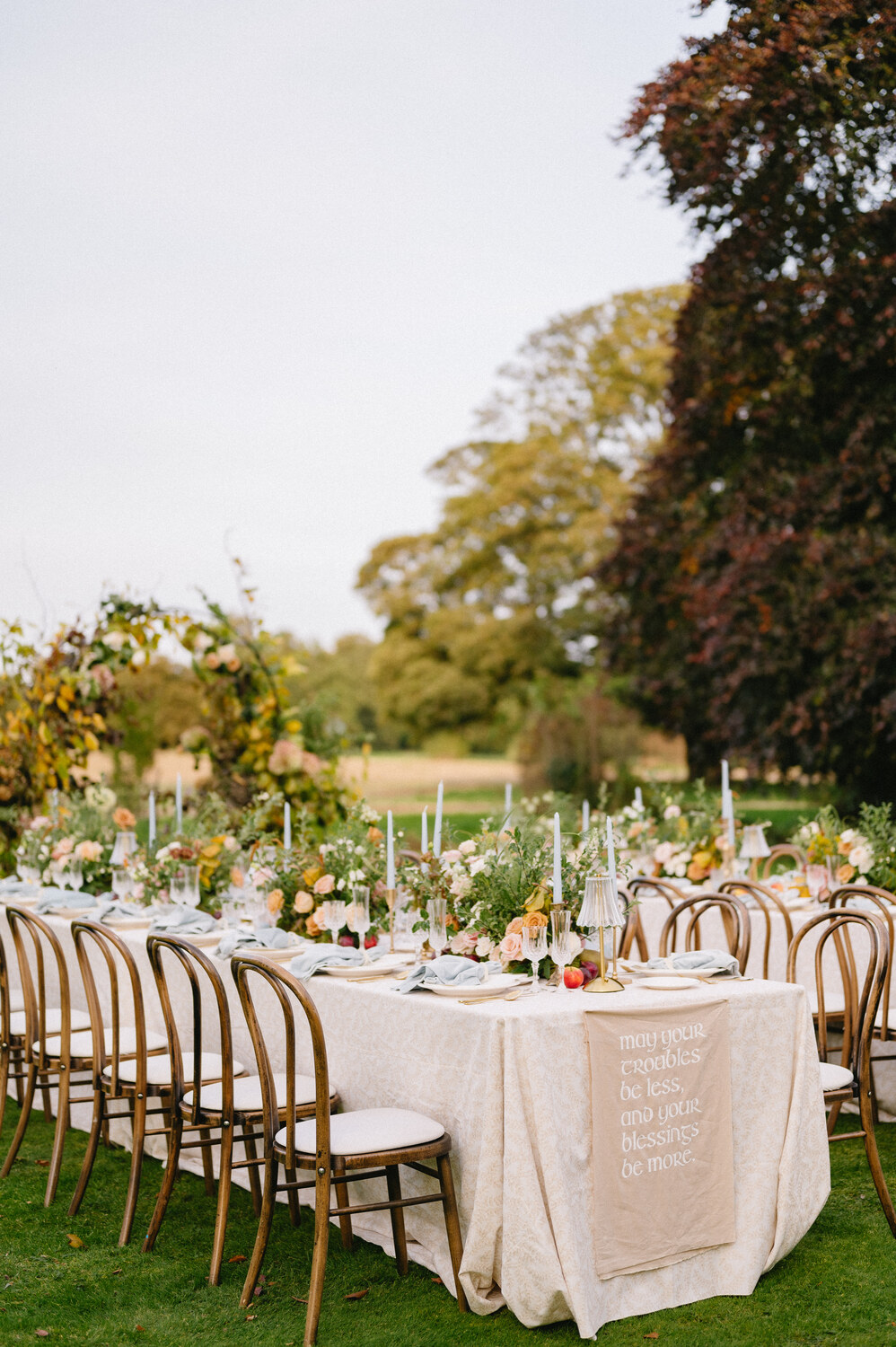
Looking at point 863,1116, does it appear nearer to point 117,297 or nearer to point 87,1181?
point 87,1181

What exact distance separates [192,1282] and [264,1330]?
1.49 feet

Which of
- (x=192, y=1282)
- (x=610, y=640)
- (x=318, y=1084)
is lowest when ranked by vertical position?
(x=192, y=1282)

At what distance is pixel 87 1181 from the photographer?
4652 mm

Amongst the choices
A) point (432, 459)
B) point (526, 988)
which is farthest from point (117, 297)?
point (432, 459)

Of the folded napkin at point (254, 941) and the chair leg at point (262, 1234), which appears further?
the folded napkin at point (254, 941)

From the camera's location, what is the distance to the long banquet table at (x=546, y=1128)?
10.8 ft

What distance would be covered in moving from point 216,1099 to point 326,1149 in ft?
2.63

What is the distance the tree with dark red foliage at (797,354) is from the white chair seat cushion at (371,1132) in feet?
24.4

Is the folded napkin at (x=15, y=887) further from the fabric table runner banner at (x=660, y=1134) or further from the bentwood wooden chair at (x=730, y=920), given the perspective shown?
the fabric table runner banner at (x=660, y=1134)

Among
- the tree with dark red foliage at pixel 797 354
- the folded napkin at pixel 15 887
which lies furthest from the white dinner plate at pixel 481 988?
the tree with dark red foliage at pixel 797 354

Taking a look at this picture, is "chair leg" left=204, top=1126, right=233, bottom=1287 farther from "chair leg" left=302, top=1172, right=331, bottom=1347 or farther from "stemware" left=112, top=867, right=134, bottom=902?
"stemware" left=112, top=867, right=134, bottom=902

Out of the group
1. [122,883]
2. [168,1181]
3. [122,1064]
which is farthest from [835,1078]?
[122,883]

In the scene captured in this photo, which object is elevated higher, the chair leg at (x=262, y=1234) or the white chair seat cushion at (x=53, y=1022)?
the white chair seat cushion at (x=53, y=1022)

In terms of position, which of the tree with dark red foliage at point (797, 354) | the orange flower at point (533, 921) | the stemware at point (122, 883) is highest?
the tree with dark red foliage at point (797, 354)
